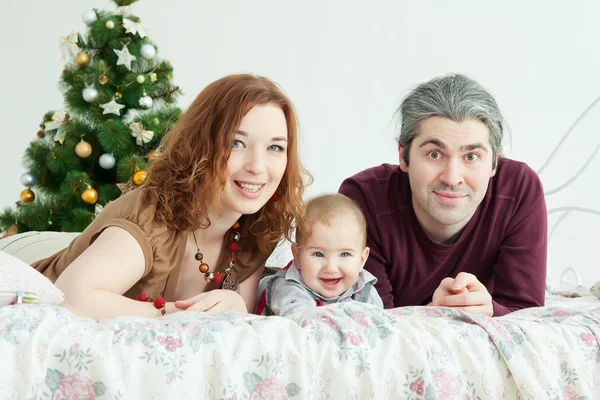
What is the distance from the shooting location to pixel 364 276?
2152 mm

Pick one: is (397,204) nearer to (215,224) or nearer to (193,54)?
(215,224)

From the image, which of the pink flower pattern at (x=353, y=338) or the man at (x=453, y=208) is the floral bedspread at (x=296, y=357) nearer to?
the pink flower pattern at (x=353, y=338)

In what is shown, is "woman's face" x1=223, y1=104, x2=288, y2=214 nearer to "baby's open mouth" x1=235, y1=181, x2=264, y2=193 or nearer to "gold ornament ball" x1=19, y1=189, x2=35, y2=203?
"baby's open mouth" x1=235, y1=181, x2=264, y2=193

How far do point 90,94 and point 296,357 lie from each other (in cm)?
191

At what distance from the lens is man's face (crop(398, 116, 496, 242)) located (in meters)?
2.19

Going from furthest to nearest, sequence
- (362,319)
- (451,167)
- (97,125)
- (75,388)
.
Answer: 1. (97,125)
2. (451,167)
3. (362,319)
4. (75,388)

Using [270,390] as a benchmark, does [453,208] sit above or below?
above

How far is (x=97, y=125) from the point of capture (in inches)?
123

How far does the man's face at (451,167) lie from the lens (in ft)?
7.18

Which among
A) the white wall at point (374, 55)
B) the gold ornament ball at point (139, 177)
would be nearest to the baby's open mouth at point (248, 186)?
the gold ornament ball at point (139, 177)

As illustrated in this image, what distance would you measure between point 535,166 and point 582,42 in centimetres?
74

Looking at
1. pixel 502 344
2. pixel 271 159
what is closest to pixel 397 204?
pixel 271 159

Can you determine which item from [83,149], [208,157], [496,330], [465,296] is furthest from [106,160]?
[496,330]

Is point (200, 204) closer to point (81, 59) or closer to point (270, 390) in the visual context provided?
point (270, 390)
